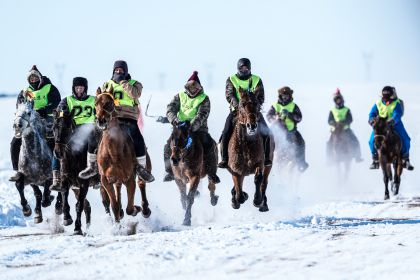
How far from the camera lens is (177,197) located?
2539cm

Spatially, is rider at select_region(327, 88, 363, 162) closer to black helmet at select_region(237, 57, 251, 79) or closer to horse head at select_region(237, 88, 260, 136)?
black helmet at select_region(237, 57, 251, 79)

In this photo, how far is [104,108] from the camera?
16156 millimetres

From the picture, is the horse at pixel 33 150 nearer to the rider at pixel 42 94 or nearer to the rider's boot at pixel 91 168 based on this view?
the rider at pixel 42 94

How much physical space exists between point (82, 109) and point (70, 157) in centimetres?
113

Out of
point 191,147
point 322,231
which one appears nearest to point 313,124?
point 191,147

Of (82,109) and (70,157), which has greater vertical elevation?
(82,109)

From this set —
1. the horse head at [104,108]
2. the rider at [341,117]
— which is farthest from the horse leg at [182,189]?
the rider at [341,117]

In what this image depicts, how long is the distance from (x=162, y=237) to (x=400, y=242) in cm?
358

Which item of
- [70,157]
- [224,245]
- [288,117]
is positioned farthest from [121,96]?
[288,117]

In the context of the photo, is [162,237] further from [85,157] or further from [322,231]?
[85,157]

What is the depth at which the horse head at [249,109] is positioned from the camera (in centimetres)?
1780

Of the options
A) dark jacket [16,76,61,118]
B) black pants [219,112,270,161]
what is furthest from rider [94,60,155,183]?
dark jacket [16,76,61,118]

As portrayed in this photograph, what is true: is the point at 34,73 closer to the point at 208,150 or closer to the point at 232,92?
the point at 208,150

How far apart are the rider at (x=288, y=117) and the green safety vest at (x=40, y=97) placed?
363 inches
